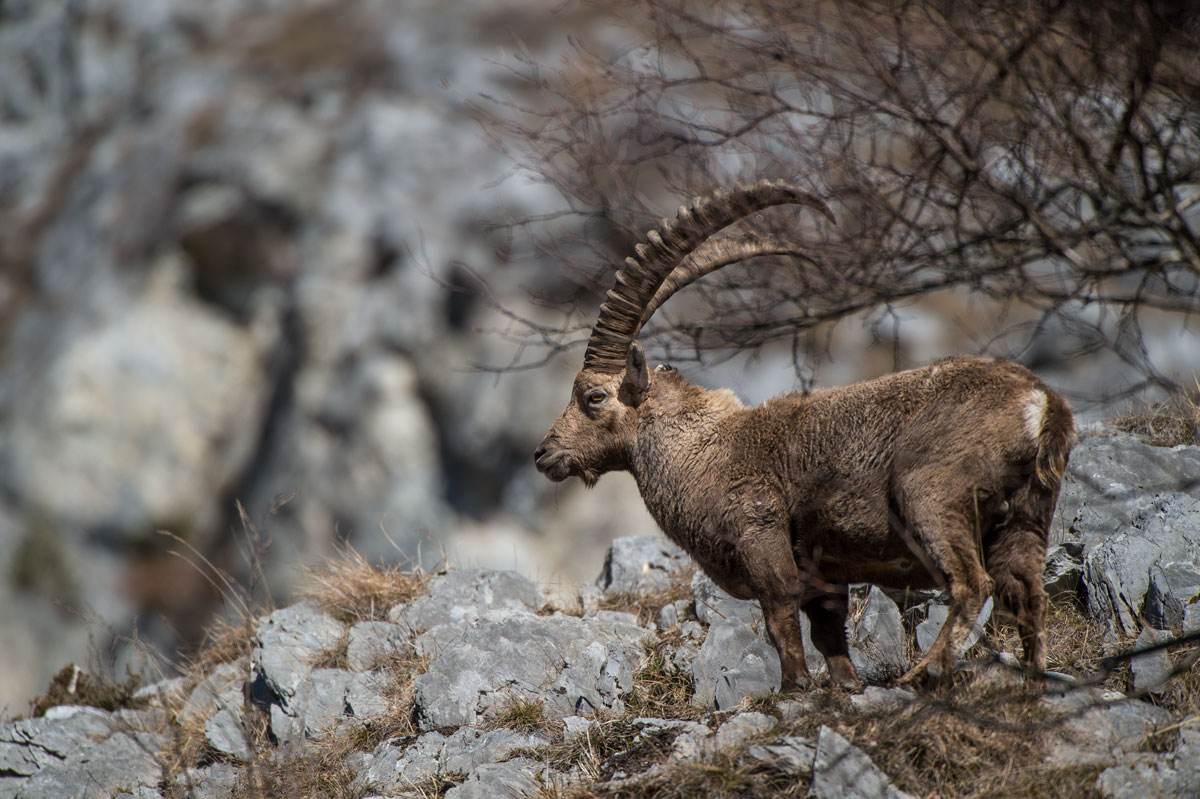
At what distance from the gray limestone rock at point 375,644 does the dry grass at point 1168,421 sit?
5.82 metres

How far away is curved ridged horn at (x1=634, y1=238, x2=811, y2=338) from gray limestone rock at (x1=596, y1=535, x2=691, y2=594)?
252 cm

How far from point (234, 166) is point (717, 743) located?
22.0 meters

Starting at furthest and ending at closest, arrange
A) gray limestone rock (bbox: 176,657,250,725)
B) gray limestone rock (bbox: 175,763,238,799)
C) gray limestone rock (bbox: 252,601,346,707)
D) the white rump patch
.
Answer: gray limestone rock (bbox: 176,657,250,725) → gray limestone rock (bbox: 252,601,346,707) → gray limestone rock (bbox: 175,763,238,799) → the white rump patch

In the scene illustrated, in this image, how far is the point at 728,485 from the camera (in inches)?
225

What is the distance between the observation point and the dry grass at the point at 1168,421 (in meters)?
7.72

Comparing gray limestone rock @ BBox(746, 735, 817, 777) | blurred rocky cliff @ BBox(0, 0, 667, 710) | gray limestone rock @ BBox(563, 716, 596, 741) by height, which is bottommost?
blurred rocky cliff @ BBox(0, 0, 667, 710)

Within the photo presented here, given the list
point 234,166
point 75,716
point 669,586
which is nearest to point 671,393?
point 669,586

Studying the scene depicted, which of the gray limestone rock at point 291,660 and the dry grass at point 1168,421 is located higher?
the dry grass at point 1168,421

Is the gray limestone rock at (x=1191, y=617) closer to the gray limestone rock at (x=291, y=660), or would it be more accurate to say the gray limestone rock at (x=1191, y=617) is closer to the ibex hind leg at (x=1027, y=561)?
the ibex hind leg at (x=1027, y=561)

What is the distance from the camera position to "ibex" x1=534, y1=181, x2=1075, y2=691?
488 cm

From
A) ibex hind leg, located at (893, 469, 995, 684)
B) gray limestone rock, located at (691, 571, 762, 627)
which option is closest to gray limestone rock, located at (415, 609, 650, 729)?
gray limestone rock, located at (691, 571, 762, 627)

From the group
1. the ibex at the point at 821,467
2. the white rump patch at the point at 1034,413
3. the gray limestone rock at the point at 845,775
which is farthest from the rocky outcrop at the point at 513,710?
the white rump patch at the point at 1034,413

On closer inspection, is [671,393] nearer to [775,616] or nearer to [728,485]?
[728,485]

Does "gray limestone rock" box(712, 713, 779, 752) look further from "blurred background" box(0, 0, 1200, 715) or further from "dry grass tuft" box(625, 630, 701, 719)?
"blurred background" box(0, 0, 1200, 715)
